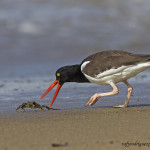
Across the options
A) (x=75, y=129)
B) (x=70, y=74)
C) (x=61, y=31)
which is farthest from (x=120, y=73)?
(x=61, y=31)

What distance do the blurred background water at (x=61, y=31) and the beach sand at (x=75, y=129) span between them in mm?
4659

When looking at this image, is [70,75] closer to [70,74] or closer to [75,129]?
[70,74]

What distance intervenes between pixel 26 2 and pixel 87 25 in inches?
115

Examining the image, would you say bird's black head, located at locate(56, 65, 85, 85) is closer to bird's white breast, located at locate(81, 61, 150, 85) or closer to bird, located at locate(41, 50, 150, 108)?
bird, located at locate(41, 50, 150, 108)

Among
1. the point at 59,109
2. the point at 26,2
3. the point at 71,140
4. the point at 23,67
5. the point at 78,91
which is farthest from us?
the point at 26,2

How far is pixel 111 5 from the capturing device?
17406 millimetres

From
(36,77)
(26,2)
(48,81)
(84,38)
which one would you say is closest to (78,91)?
(48,81)

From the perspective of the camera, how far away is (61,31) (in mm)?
15102

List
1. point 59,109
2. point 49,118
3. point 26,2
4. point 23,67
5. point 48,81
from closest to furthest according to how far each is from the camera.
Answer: point 49,118, point 59,109, point 48,81, point 23,67, point 26,2

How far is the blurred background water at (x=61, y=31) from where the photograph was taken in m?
12.4

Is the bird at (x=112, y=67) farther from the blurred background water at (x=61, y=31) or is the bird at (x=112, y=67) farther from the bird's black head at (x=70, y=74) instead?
the blurred background water at (x=61, y=31)

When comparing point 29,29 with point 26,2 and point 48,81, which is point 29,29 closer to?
point 26,2

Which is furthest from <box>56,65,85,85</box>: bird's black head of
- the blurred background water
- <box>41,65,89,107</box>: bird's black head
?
the blurred background water

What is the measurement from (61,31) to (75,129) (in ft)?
34.8
